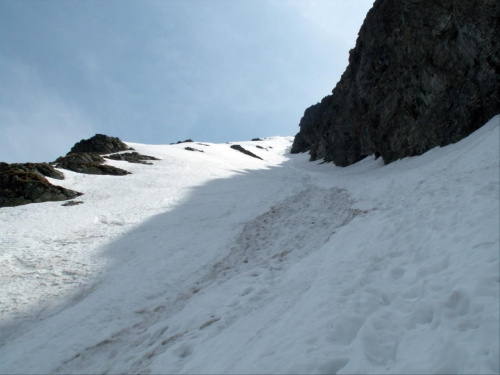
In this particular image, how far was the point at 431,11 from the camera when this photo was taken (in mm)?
25375

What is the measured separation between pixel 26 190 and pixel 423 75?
3540cm

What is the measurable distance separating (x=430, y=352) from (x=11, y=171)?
32.1 meters

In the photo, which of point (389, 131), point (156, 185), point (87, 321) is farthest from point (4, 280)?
point (389, 131)

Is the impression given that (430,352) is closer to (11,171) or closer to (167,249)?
(167,249)

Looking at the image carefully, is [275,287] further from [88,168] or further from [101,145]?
[101,145]

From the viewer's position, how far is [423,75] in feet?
88.7

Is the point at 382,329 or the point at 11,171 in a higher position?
the point at 11,171

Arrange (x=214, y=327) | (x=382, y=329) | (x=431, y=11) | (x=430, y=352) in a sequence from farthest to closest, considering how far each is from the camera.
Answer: (x=431, y=11) < (x=214, y=327) < (x=382, y=329) < (x=430, y=352)

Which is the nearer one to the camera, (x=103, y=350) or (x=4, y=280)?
(x=103, y=350)

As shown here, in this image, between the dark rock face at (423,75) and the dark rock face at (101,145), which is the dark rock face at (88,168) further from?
the dark rock face at (423,75)

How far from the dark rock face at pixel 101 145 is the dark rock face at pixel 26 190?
3029cm

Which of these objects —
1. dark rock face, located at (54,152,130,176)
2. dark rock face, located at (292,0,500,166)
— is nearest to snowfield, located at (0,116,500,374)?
dark rock face, located at (292,0,500,166)

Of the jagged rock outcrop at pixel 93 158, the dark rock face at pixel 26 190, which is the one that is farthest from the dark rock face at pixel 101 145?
the dark rock face at pixel 26 190

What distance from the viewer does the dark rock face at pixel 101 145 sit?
55250 millimetres
